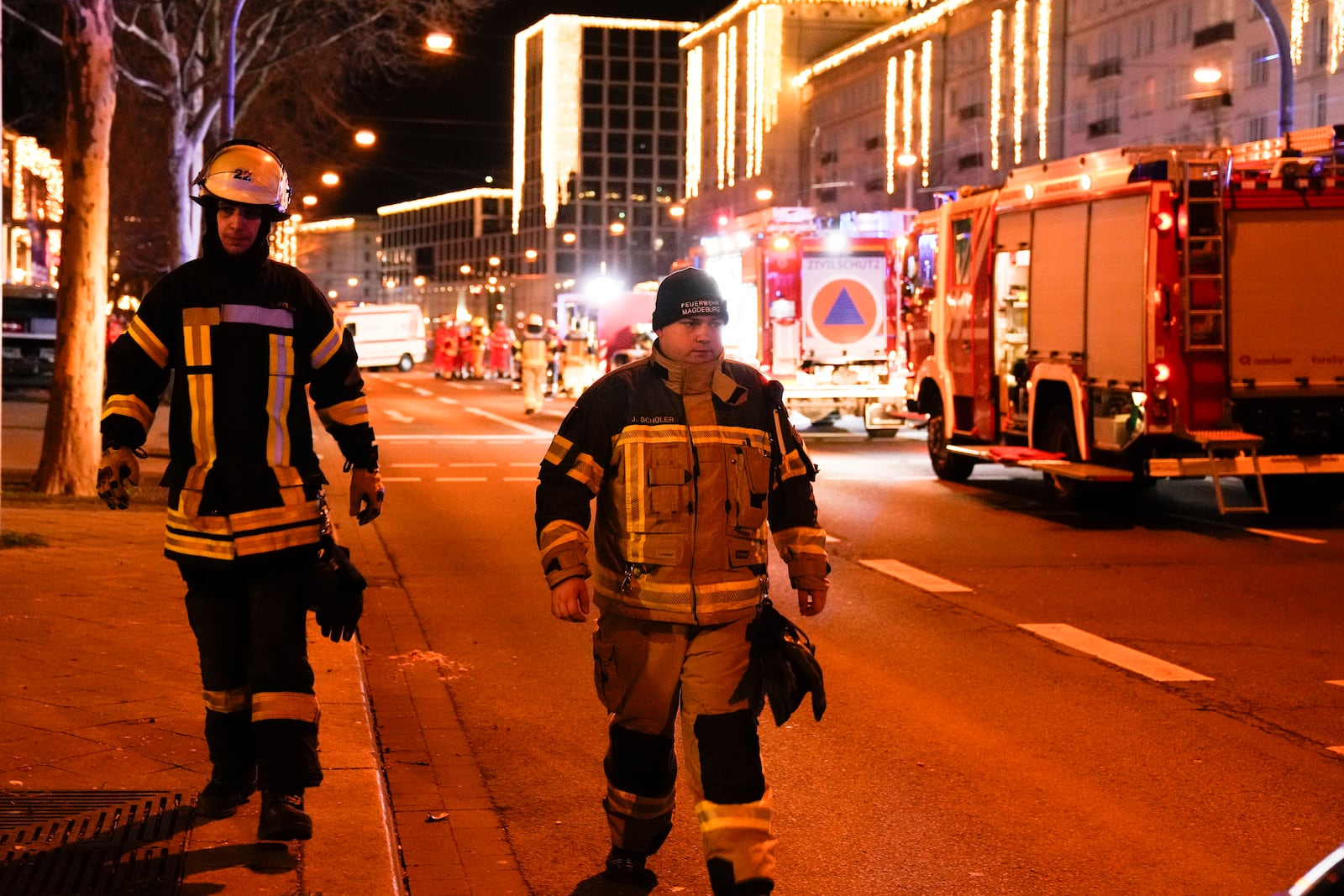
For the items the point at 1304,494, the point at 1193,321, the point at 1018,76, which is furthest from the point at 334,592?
the point at 1018,76

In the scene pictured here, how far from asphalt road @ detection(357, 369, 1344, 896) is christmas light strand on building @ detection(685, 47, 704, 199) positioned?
109040 mm

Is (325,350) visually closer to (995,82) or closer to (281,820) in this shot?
(281,820)

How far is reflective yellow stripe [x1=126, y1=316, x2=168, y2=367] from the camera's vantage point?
5.07 meters

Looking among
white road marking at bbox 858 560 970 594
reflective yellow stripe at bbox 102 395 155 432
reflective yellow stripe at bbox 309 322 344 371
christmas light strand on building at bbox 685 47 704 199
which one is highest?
christmas light strand on building at bbox 685 47 704 199

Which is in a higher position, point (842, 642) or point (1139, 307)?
point (1139, 307)

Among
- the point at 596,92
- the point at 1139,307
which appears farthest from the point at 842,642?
the point at 596,92

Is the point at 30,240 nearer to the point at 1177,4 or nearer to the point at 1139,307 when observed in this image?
the point at 1177,4

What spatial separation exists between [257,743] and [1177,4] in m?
50.9

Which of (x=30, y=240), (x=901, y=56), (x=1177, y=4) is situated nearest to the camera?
(x=1177, y=4)

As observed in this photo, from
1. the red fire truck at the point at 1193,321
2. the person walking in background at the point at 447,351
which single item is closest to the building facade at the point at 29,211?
the person walking in background at the point at 447,351

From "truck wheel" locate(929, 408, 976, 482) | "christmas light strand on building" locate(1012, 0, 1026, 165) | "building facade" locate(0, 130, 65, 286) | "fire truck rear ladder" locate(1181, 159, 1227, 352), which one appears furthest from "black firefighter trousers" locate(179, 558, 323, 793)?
"christmas light strand on building" locate(1012, 0, 1026, 165)

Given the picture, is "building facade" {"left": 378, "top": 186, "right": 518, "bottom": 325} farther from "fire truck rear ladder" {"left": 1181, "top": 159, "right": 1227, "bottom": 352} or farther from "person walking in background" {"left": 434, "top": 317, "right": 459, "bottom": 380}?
"fire truck rear ladder" {"left": 1181, "top": 159, "right": 1227, "bottom": 352}

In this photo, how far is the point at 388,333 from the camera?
61.8m

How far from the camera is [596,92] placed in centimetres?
15525
